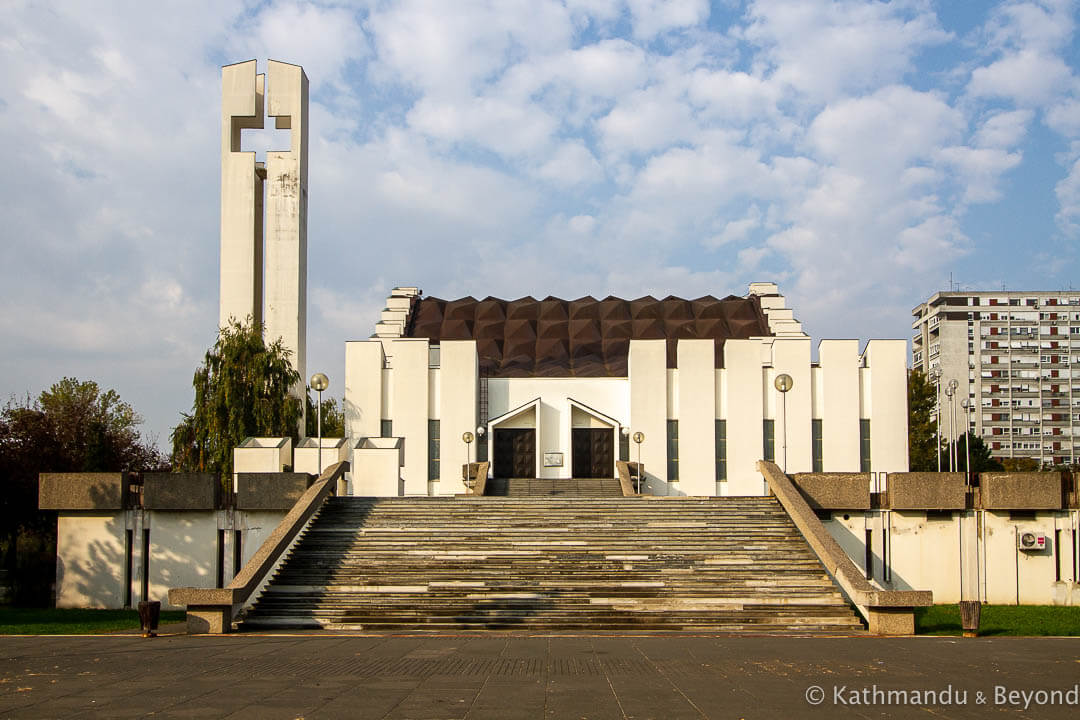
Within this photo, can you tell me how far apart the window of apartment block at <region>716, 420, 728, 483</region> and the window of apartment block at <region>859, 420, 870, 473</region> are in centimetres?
492

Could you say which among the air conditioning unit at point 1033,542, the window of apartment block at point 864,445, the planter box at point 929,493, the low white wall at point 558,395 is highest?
the low white wall at point 558,395

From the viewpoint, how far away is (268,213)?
116 feet

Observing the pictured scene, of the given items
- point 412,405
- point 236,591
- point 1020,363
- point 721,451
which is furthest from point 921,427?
point 1020,363

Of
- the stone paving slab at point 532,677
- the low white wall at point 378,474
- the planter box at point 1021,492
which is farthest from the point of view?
the low white wall at point 378,474

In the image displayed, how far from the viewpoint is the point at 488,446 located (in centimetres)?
3997

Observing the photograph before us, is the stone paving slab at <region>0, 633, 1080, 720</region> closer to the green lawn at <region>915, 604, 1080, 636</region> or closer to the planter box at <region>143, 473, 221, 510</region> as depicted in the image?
the green lawn at <region>915, 604, 1080, 636</region>

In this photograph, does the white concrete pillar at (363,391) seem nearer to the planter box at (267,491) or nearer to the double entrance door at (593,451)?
the double entrance door at (593,451)

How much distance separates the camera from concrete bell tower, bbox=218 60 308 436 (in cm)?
3547

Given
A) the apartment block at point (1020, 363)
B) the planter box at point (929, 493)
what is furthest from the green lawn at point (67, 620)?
the apartment block at point (1020, 363)

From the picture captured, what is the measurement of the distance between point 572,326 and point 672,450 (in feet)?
33.4

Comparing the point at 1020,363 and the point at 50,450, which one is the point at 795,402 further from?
the point at 1020,363

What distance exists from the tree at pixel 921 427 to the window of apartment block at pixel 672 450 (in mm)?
20995

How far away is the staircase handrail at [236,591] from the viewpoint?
17531 millimetres

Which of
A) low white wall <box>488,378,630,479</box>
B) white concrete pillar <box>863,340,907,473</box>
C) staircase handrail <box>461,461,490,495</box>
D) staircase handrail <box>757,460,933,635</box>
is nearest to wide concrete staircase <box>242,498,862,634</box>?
staircase handrail <box>757,460,933,635</box>
